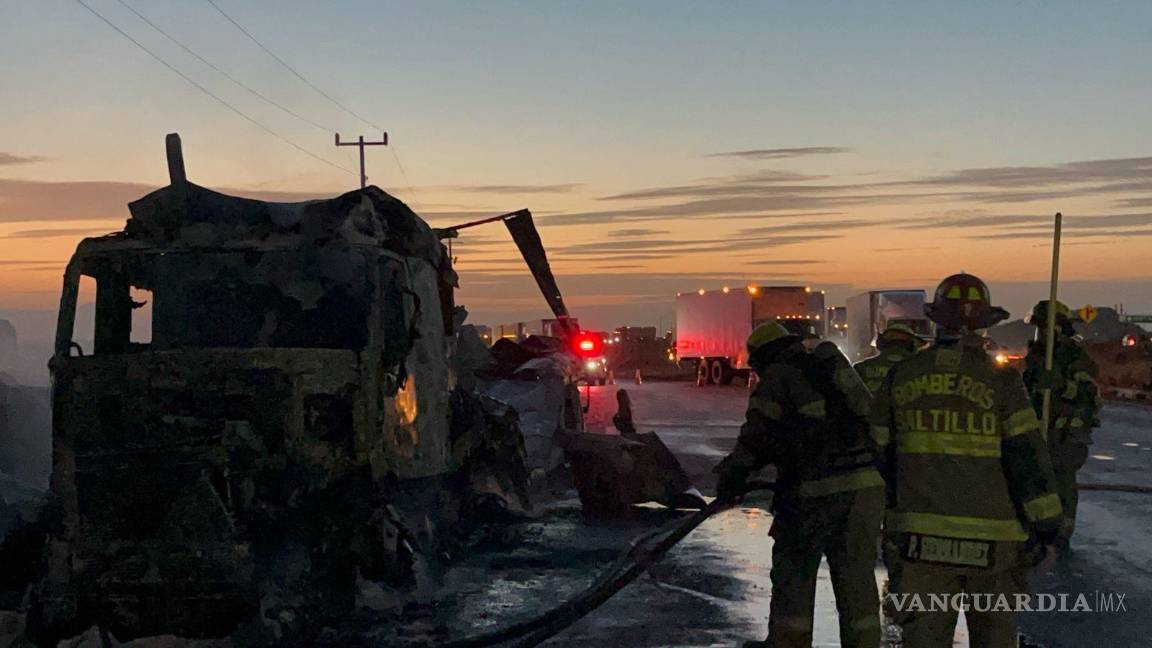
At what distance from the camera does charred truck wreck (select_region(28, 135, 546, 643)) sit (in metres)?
7.37

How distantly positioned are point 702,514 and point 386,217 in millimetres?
3044

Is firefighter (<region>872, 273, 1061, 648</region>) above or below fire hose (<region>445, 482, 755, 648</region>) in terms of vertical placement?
above

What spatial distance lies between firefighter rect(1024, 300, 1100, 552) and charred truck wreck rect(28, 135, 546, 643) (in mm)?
4556

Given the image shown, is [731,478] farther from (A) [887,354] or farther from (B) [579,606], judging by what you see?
(A) [887,354]

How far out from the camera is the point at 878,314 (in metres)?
43.5

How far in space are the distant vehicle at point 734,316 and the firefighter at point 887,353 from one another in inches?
1348

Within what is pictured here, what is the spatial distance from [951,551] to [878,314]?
39365 millimetres

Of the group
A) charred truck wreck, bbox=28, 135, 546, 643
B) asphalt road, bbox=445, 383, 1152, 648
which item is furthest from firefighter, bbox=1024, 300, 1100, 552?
charred truck wreck, bbox=28, 135, 546, 643

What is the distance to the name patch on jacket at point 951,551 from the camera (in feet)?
16.8

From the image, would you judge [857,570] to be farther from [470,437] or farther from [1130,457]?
[1130,457]

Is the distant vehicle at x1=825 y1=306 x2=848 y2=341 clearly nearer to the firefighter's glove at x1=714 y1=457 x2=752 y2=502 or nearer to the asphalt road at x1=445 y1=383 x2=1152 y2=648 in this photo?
the asphalt road at x1=445 y1=383 x2=1152 y2=648

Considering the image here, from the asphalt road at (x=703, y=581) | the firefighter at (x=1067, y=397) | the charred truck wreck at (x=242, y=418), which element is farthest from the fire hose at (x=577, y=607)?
the firefighter at (x=1067, y=397)

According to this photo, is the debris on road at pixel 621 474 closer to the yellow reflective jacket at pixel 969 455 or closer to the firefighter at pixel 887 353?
the firefighter at pixel 887 353

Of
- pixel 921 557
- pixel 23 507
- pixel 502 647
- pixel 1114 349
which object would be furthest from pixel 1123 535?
pixel 1114 349
